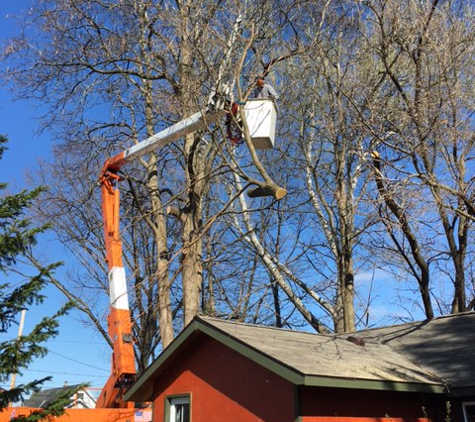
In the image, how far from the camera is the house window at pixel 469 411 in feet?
30.6

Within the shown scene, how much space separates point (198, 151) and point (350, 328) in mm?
7034

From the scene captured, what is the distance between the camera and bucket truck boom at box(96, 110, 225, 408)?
11.1 m

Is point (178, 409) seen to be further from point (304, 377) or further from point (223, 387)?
point (304, 377)

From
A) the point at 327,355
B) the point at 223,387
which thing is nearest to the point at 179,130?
the point at 223,387

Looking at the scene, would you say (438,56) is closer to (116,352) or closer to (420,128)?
(420,128)

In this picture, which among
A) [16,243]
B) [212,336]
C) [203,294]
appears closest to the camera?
[16,243]

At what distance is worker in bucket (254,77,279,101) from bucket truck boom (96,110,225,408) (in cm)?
80

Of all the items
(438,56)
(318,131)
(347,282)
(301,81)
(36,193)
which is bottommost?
(36,193)

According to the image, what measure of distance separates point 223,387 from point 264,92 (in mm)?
5488

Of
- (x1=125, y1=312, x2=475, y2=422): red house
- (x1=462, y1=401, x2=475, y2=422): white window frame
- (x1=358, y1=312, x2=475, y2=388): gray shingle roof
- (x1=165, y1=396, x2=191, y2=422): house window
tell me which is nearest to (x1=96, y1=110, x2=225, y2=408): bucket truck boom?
(x1=125, y1=312, x2=475, y2=422): red house

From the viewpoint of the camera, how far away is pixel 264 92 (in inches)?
413

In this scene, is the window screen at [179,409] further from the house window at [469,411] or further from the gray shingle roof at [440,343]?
the house window at [469,411]

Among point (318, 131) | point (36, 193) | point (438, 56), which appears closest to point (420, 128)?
point (438, 56)

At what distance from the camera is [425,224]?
35.8 feet
